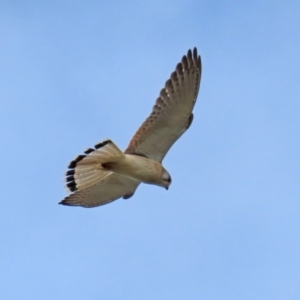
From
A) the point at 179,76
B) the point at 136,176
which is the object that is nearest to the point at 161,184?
the point at 136,176

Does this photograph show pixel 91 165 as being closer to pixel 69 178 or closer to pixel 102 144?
pixel 69 178

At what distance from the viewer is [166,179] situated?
78.2 feet

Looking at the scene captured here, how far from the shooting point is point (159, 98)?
23203mm

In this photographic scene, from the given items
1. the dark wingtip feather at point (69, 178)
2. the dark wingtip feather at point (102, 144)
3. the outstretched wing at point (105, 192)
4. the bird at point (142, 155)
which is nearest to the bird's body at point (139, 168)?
the bird at point (142, 155)

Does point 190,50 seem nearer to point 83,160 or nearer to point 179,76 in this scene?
point 179,76

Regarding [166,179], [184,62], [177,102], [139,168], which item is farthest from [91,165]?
[184,62]

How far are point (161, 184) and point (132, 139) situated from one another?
947 mm

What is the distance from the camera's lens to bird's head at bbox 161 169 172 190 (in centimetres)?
2383

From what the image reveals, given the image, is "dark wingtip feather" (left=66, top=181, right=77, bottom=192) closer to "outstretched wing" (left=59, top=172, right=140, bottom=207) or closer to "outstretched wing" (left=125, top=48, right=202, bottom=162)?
"outstretched wing" (left=59, top=172, right=140, bottom=207)

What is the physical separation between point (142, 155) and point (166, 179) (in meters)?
0.60

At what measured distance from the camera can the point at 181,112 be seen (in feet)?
76.1

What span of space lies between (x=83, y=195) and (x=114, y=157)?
1.07 meters

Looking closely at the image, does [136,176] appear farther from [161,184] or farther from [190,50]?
[190,50]

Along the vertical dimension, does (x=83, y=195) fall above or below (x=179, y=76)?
below
